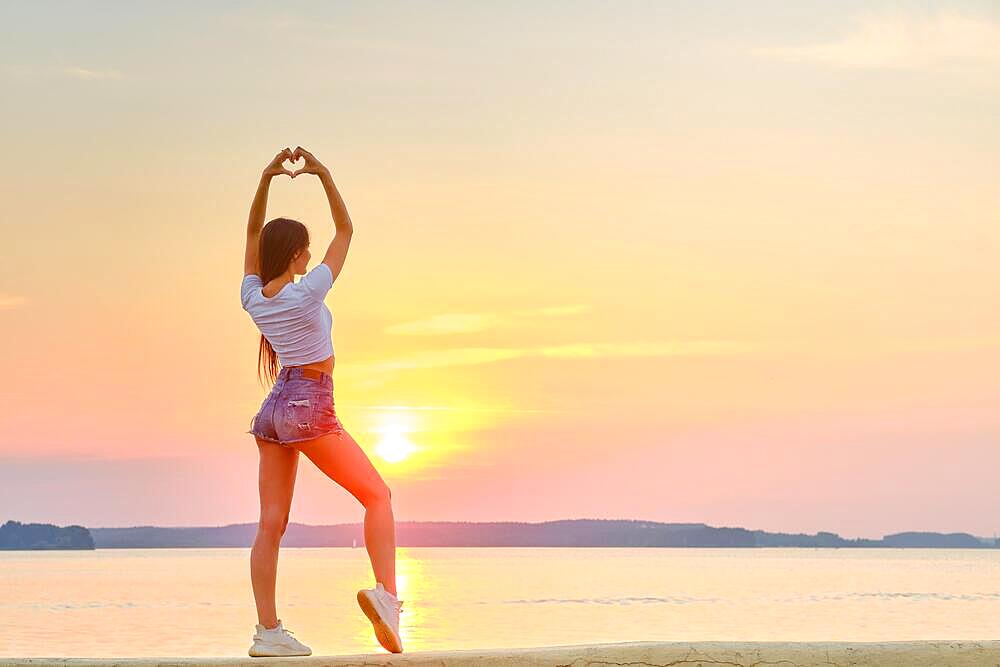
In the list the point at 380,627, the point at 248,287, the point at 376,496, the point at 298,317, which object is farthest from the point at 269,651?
the point at 248,287

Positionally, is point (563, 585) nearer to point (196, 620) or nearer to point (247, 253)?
point (196, 620)

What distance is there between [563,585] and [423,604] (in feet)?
77.7

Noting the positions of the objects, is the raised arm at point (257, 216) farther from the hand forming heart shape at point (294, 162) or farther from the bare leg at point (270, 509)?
the bare leg at point (270, 509)

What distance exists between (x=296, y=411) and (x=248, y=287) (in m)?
0.68

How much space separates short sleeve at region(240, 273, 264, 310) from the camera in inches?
259

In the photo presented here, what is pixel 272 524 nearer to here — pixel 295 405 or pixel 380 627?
pixel 295 405

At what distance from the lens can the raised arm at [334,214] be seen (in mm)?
6535

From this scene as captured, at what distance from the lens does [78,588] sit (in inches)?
2840

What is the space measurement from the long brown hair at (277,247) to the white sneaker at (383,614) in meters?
1.16

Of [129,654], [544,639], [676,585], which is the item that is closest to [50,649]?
[129,654]

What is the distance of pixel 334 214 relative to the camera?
6.68 m

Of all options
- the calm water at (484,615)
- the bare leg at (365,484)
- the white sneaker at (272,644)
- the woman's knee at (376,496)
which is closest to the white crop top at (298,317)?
the bare leg at (365,484)

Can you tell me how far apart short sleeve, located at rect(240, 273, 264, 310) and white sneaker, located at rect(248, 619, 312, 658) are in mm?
1514

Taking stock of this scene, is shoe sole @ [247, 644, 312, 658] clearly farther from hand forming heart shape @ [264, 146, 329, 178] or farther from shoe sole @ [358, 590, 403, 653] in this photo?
hand forming heart shape @ [264, 146, 329, 178]
